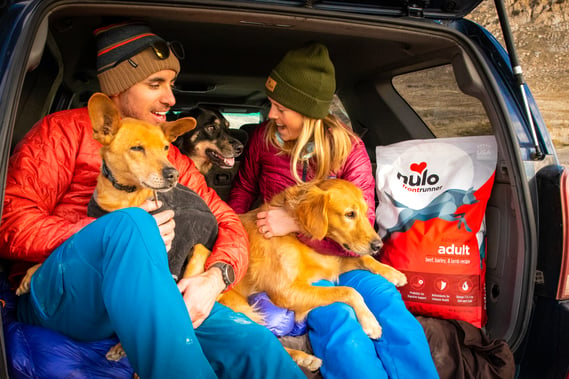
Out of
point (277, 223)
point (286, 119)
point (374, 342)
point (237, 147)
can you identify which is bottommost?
point (374, 342)

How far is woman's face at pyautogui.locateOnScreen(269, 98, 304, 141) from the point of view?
97.4 inches

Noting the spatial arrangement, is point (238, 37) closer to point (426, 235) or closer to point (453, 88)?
point (453, 88)

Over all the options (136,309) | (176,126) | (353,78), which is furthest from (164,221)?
(353,78)

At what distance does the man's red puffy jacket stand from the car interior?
12.7 inches

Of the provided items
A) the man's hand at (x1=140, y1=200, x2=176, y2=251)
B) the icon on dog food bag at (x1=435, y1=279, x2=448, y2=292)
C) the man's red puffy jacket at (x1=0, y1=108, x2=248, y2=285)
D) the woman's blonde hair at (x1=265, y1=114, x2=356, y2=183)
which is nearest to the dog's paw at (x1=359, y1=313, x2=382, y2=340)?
the icon on dog food bag at (x1=435, y1=279, x2=448, y2=292)

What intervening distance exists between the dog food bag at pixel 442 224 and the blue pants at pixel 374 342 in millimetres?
289

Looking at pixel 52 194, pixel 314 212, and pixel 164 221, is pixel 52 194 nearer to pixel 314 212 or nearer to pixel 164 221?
pixel 164 221

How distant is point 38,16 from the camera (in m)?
1.68

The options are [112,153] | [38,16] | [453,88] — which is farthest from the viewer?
[453,88]

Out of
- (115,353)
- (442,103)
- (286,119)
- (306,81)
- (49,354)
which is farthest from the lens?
(442,103)

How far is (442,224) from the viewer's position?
2.41 metres

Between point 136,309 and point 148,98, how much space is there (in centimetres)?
121

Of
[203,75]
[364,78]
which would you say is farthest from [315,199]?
Answer: [203,75]

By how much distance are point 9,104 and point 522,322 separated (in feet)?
7.77
